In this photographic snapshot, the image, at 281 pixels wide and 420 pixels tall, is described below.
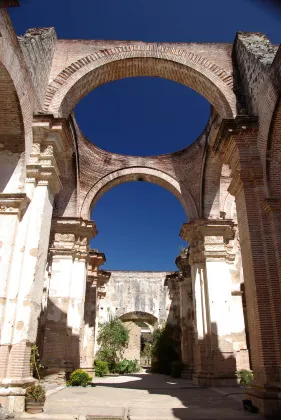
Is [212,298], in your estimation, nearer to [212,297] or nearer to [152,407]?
[212,297]

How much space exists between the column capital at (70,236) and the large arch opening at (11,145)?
5611mm

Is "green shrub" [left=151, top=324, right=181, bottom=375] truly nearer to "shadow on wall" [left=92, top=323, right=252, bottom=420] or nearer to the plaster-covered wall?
the plaster-covered wall

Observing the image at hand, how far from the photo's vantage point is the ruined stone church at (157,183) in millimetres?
5598

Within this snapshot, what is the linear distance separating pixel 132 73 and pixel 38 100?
2.74 metres

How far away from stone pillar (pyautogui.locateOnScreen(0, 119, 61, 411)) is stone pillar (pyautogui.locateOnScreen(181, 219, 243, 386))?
20.0 ft

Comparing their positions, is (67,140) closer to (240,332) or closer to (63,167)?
(63,167)

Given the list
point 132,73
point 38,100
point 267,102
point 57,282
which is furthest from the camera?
point 57,282

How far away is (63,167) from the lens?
11844mm

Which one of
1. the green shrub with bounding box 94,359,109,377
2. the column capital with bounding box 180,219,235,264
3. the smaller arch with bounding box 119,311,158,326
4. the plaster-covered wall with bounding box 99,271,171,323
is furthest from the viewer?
the smaller arch with bounding box 119,311,158,326

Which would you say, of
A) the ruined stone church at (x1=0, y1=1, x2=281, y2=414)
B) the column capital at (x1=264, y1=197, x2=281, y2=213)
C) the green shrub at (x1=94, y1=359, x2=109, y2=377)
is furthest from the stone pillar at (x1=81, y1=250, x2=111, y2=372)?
the column capital at (x1=264, y1=197, x2=281, y2=213)

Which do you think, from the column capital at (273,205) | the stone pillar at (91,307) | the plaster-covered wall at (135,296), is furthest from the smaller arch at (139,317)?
the column capital at (273,205)

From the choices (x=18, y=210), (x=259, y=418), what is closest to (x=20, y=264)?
(x=18, y=210)

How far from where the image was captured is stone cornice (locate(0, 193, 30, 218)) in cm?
598

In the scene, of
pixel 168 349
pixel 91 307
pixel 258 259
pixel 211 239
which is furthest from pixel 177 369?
pixel 258 259
